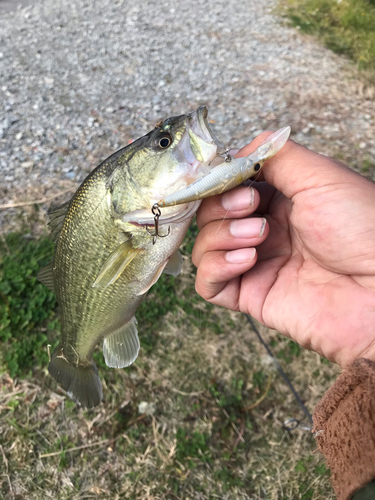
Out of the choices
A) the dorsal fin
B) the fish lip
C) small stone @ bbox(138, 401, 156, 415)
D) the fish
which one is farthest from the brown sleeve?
small stone @ bbox(138, 401, 156, 415)

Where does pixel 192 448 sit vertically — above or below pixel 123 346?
below

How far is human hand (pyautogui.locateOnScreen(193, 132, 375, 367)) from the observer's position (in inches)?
61.9

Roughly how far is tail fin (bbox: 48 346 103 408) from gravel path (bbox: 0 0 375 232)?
1.86m

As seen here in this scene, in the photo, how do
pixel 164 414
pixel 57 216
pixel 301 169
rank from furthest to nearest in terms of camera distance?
pixel 164 414
pixel 57 216
pixel 301 169

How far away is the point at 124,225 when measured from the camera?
5.76 feet

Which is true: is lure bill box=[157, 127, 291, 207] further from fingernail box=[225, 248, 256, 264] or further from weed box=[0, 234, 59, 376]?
weed box=[0, 234, 59, 376]

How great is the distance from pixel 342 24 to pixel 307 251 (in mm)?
7085

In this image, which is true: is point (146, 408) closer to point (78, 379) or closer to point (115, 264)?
point (78, 379)

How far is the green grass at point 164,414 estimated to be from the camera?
2.64m

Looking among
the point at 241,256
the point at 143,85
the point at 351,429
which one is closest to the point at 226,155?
the point at 241,256

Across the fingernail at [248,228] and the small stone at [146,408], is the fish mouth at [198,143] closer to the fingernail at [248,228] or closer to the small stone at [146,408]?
the fingernail at [248,228]

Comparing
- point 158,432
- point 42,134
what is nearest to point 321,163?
point 158,432

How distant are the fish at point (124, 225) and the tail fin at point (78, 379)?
0.59ft

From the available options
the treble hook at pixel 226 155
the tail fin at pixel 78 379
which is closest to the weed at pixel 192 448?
the tail fin at pixel 78 379
